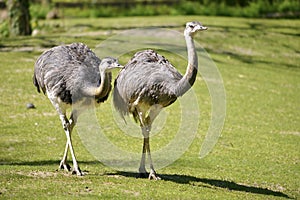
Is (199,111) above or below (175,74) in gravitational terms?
below

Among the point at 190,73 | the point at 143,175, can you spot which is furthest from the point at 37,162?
the point at 190,73

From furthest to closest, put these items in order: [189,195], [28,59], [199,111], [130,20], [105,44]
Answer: [130,20]
[105,44]
[28,59]
[199,111]
[189,195]

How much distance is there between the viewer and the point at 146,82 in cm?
917

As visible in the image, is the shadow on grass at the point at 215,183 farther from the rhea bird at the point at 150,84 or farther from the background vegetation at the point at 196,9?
the background vegetation at the point at 196,9

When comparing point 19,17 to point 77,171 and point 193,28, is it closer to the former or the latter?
point 77,171

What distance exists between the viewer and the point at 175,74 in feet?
30.6

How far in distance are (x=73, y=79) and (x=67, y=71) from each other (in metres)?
0.24

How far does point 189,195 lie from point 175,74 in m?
1.76

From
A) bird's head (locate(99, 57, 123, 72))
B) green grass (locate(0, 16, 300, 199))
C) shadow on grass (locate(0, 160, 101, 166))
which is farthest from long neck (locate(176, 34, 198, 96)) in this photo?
shadow on grass (locate(0, 160, 101, 166))

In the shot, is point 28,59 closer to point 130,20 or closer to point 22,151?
point 22,151

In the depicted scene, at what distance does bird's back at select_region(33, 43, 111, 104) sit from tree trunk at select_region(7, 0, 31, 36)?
13606mm

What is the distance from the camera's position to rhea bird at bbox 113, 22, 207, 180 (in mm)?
8820

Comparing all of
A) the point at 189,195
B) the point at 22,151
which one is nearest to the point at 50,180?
the point at 189,195

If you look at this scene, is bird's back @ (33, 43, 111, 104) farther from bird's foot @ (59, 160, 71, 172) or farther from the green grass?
the green grass
